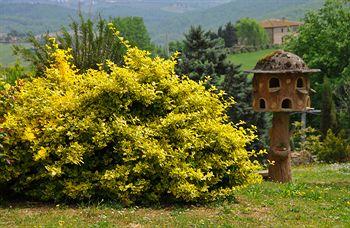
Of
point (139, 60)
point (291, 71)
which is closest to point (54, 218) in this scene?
point (139, 60)

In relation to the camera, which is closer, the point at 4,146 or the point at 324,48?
the point at 4,146

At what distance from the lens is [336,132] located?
33.5 m

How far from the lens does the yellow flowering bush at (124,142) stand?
9.56 m

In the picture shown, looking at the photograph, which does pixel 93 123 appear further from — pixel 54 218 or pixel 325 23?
pixel 325 23

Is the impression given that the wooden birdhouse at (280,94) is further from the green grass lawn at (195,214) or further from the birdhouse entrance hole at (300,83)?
the green grass lawn at (195,214)

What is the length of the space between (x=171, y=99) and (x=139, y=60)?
1007 mm

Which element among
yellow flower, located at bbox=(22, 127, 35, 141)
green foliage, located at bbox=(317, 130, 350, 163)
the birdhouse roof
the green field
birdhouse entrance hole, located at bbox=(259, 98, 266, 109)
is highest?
the birdhouse roof

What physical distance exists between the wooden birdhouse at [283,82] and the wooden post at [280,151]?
1.88ft

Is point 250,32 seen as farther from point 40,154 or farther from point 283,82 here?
point 40,154

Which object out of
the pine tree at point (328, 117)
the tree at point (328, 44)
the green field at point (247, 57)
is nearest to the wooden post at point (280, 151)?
the pine tree at point (328, 117)

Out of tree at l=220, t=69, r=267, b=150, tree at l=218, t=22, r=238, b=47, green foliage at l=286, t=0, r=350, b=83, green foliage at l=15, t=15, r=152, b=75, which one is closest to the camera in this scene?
green foliage at l=15, t=15, r=152, b=75

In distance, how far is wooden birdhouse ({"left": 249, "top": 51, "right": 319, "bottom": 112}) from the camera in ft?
50.7

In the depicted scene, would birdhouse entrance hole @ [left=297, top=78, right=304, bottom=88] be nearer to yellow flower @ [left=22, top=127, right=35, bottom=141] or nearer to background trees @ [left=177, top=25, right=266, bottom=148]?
yellow flower @ [left=22, top=127, right=35, bottom=141]

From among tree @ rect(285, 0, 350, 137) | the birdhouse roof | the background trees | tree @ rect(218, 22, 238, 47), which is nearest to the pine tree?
the background trees
